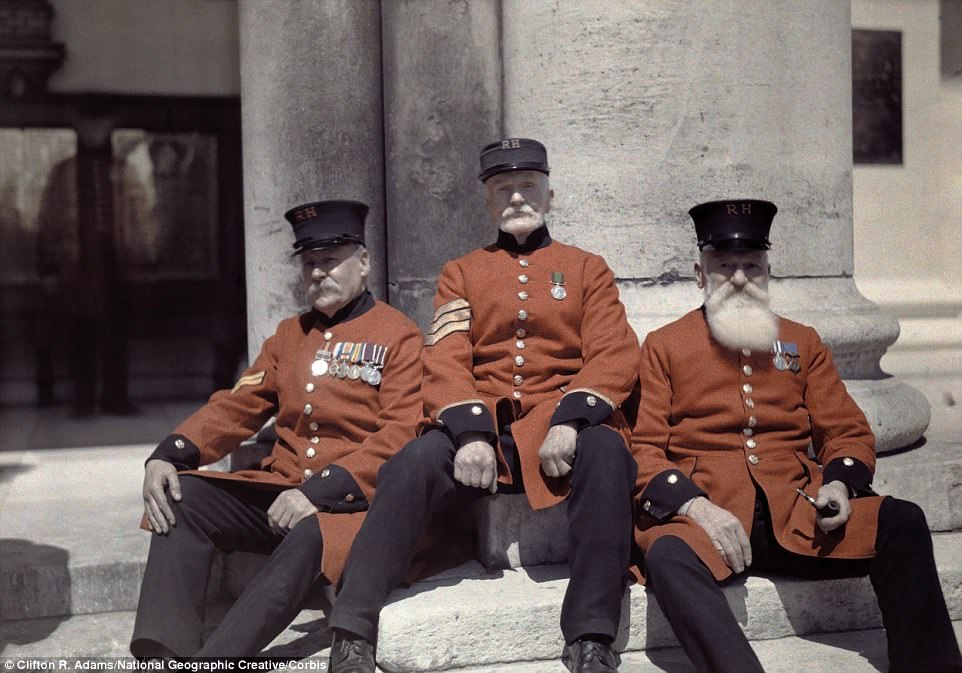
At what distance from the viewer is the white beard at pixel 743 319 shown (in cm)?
332

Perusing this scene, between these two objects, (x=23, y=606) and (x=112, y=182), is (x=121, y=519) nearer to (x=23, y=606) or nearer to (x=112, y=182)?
(x=23, y=606)

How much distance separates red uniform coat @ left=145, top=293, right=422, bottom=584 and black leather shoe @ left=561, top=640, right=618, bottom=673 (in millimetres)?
774

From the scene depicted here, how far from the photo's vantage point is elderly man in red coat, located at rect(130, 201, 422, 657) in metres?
3.13

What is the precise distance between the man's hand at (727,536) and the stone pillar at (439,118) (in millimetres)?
1980

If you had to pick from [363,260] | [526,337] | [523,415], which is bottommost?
[523,415]

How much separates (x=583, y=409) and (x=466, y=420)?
1.16 ft

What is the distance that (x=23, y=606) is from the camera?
3789 millimetres

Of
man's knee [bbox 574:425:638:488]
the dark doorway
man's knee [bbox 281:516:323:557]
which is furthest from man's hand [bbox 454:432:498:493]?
the dark doorway

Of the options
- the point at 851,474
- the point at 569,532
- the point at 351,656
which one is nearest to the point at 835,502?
the point at 851,474

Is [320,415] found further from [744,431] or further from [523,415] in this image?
[744,431]

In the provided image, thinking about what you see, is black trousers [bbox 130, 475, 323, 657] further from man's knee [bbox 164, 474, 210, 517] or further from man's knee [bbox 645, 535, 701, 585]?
man's knee [bbox 645, 535, 701, 585]

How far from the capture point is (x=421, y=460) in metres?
3.17

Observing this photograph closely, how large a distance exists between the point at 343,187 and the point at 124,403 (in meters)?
4.50

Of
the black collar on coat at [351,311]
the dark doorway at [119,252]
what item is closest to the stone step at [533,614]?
the black collar on coat at [351,311]
